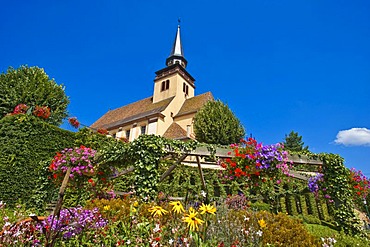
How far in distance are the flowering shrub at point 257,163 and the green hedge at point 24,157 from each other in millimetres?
5623

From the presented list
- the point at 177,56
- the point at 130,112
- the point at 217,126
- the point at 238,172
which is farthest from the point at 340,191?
the point at 177,56

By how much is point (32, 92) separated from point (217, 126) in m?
13.1

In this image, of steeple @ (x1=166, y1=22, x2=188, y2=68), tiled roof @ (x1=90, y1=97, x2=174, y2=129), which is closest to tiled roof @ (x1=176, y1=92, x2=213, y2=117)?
tiled roof @ (x1=90, y1=97, x2=174, y2=129)

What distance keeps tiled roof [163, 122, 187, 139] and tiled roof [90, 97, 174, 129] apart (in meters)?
2.02

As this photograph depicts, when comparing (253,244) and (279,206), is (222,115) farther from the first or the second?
(253,244)

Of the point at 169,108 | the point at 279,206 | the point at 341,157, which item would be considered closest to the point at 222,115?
the point at 169,108

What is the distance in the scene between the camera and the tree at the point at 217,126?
713 inches

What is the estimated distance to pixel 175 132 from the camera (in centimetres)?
2194

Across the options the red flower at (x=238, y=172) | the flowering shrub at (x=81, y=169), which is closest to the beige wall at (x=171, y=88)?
the flowering shrub at (x=81, y=169)

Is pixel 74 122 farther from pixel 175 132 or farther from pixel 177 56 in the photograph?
pixel 177 56

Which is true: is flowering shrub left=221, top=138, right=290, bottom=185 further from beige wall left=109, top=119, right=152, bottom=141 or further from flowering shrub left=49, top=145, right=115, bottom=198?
beige wall left=109, top=119, right=152, bottom=141

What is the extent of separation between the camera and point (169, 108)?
78.5ft

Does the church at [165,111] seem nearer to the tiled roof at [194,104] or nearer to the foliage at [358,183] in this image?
the tiled roof at [194,104]

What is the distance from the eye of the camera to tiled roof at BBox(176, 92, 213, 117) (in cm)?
2373
